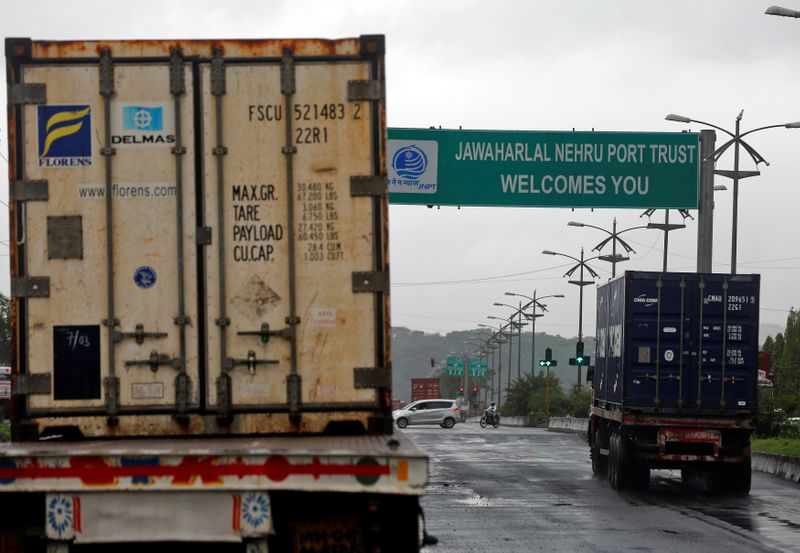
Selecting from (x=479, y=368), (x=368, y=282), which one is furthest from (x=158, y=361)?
(x=479, y=368)

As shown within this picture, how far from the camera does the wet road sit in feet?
46.0

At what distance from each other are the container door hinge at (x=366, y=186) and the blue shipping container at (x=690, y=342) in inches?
497

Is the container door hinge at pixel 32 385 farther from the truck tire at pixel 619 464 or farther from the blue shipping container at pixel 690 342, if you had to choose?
the truck tire at pixel 619 464

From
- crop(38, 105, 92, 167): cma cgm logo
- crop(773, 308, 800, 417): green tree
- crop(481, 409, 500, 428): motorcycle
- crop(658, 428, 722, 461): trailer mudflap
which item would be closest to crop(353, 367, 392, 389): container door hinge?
crop(38, 105, 92, 167): cma cgm logo

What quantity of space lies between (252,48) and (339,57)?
572 mm

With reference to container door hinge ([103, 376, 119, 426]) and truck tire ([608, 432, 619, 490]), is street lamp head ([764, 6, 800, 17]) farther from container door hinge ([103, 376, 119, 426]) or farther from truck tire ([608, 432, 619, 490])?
container door hinge ([103, 376, 119, 426])

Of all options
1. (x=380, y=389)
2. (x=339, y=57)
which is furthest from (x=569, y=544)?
(x=339, y=57)

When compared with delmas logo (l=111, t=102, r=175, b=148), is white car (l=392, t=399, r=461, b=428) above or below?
below

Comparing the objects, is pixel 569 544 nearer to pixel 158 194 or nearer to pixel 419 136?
pixel 158 194

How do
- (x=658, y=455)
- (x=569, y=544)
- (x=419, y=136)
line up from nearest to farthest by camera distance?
1. (x=569, y=544)
2. (x=658, y=455)
3. (x=419, y=136)

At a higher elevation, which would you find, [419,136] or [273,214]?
[419,136]

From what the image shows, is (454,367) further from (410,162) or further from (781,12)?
(781,12)

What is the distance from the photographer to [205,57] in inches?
350

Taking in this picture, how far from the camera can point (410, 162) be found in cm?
2708
